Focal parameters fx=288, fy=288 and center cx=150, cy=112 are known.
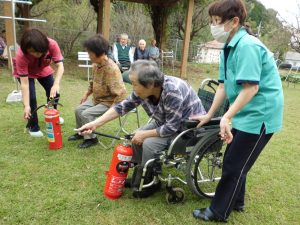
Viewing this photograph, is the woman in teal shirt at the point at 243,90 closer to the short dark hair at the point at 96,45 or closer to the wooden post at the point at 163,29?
the short dark hair at the point at 96,45

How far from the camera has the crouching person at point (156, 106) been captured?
1890mm

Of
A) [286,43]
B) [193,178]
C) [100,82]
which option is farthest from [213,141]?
[286,43]

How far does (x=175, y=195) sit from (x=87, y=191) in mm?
708

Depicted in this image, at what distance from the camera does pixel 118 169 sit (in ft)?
6.97

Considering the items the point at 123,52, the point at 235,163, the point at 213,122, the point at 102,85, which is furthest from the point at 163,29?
the point at 235,163


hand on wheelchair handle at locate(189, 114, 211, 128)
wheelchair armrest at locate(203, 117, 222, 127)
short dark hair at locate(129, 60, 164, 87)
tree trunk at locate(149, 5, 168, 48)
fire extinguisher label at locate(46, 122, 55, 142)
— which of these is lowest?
fire extinguisher label at locate(46, 122, 55, 142)

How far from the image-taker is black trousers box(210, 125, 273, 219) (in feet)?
5.55

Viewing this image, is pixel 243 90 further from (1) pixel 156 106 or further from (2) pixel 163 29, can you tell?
(2) pixel 163 29

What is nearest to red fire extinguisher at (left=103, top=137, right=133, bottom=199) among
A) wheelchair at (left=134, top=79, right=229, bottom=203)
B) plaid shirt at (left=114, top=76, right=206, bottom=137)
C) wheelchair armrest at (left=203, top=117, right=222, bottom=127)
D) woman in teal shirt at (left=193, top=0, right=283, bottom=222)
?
wheelchair at (left=134, top=79, right=229, bottom=203)

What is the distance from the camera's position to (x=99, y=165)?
2.79 m

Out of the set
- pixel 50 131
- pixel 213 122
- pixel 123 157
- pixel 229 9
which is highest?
pixel 229 9

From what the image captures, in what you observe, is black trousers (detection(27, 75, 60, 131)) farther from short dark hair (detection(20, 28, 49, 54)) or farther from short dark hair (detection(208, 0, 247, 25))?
short dark hair (detection(208, 0, 247, 25))

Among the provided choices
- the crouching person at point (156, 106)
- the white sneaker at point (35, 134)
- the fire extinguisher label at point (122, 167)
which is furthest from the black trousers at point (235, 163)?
the white sneaker at point (35, 134)

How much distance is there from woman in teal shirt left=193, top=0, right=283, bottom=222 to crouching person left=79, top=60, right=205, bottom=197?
345 millimetres
